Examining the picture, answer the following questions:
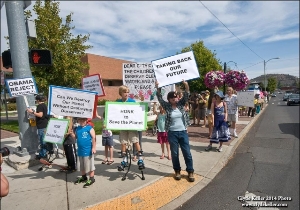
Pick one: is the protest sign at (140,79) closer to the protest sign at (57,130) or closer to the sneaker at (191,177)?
the protest sign at (57,130)

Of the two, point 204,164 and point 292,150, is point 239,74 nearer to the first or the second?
point 292,150

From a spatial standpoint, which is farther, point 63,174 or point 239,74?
point 239,74

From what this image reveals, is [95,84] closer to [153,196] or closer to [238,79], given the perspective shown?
[153,196]

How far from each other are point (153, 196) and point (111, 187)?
2.80 feet

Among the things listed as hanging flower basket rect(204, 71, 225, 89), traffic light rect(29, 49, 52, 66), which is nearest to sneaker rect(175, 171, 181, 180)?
traffic light rect(29, 49, 52, 66)

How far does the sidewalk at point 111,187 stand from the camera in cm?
335

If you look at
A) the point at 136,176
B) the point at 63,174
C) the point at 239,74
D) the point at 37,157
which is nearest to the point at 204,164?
the point at 136,176

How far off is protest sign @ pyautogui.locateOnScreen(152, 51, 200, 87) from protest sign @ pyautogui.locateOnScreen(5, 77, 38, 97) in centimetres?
317

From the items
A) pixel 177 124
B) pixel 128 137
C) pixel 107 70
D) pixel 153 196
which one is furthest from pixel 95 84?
pixel 107 70

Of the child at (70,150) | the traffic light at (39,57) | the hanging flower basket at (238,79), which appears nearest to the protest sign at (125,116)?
the child at (70,150)

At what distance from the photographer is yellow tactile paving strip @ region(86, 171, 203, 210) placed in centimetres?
323

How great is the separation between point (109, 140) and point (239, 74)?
758 cm

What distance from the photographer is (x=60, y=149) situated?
655cm

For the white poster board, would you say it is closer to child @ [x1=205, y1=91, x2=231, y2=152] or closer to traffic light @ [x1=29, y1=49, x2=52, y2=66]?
child @ [x1=205, y1=91, x2=231, y2=152]
